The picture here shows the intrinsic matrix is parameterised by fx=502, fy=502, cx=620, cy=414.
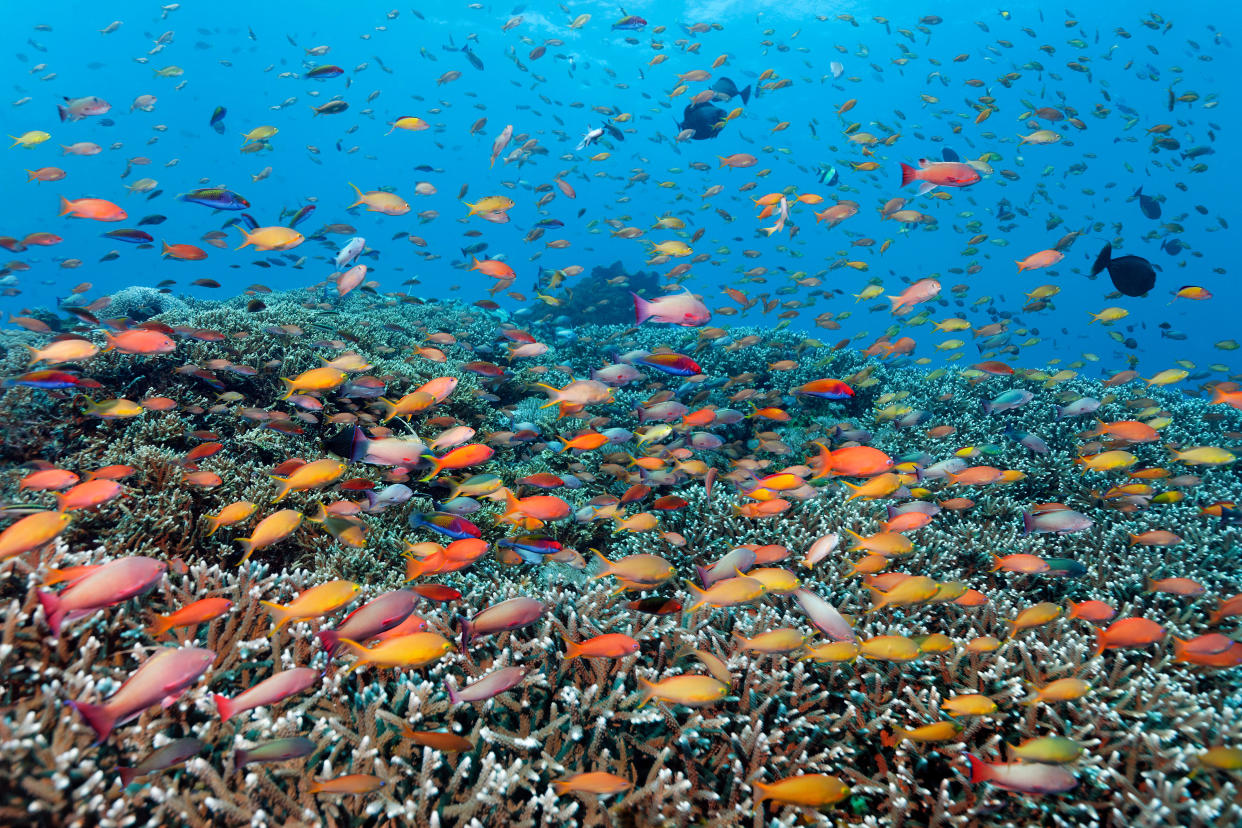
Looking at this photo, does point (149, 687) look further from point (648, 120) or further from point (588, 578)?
point (648, 120)

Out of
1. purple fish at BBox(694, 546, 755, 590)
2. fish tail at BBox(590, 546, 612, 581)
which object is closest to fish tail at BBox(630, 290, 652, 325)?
fish tail at BBox(590, 546, 612, 581)

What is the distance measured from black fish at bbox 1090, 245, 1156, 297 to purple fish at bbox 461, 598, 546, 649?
763 centimetres

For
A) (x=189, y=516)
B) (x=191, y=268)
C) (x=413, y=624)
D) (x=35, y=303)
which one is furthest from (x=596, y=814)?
(x=191, y=268)

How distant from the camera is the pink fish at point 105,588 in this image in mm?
2092

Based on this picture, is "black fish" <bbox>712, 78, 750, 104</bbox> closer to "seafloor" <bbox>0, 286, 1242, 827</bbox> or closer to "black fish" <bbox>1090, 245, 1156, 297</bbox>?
"black fish" <bbox>1090, 245, 1156, 297</bbox>

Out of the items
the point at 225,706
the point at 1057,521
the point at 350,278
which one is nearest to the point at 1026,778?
the point at 1057,521

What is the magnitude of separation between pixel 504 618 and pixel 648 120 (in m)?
79.8

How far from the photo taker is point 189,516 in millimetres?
4668

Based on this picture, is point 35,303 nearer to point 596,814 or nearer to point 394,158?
point 394,158

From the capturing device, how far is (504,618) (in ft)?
8.36

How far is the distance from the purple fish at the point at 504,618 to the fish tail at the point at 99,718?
128 cm

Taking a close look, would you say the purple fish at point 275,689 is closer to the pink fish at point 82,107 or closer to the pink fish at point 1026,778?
the pink fish at point 1026,778

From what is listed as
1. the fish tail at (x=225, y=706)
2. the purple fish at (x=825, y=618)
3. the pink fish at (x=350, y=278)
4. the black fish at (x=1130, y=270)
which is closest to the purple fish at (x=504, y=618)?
the fish tail at (x=225, y=706)

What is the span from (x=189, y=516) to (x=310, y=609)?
3.33m
